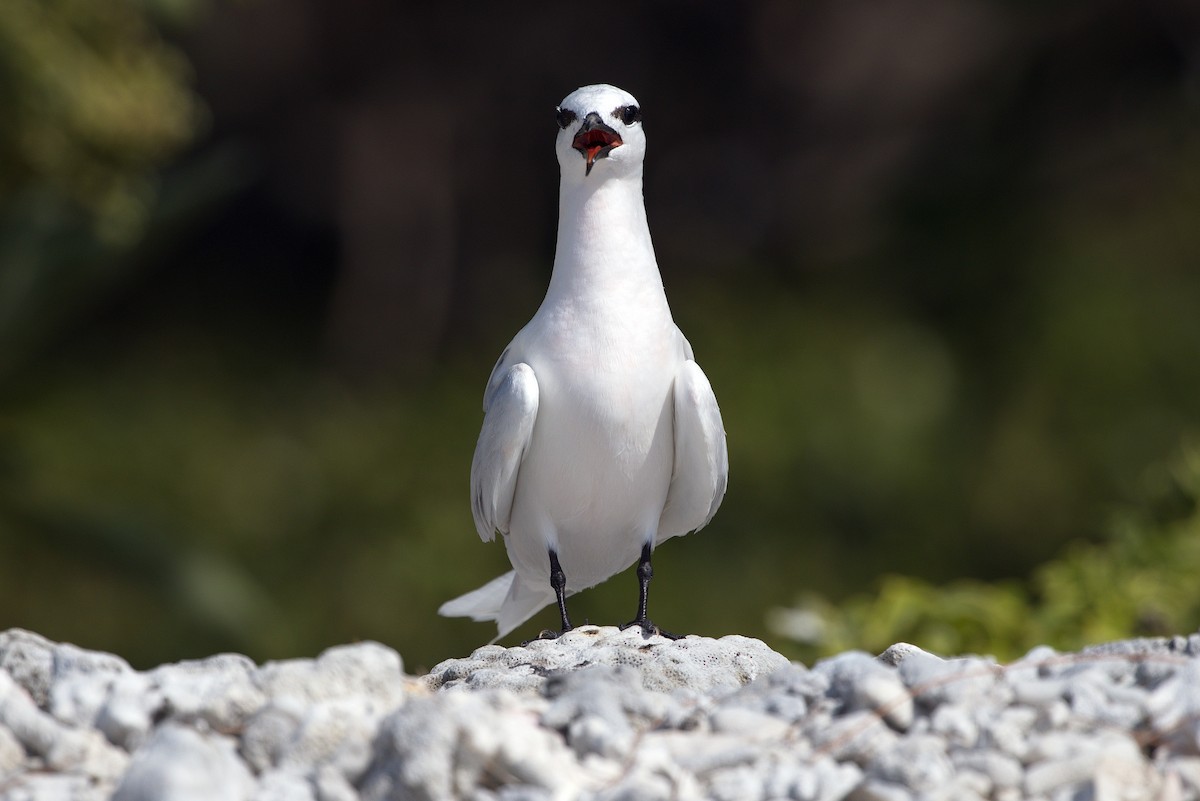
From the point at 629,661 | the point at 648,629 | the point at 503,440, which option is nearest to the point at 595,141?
the point at 503,440

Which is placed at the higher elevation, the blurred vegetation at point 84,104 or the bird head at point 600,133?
the blurred vegetation at point 84,104

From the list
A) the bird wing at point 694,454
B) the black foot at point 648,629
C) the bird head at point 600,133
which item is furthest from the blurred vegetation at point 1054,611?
the bird head at point 600,133

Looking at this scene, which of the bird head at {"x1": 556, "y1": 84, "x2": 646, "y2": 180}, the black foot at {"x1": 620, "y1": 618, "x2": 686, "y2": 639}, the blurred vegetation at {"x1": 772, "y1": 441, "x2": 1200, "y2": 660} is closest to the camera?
the black foot at {"x1": 620, "y1": 618, "x2": 686, "y2": 639}

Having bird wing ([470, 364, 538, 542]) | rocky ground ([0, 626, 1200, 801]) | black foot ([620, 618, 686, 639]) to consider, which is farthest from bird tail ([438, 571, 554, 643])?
rocky ground ([0, 626, 1200, 801])

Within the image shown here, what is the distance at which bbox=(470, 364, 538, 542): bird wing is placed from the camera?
4.77 m

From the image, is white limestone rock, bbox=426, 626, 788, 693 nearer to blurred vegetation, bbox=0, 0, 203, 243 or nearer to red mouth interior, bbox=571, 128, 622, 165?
red mouth interior, bbox=571, 128, 622, 165

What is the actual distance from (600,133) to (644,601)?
140 centimetres

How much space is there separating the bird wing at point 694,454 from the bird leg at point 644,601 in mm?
224

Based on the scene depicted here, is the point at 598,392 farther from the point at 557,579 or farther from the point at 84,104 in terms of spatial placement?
the point at 84,104

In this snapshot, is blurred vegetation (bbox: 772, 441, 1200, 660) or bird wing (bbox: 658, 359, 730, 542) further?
blurred vegetation (bbox: 772, 441, 1200, 660)

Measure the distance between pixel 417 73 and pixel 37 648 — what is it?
36.7ft

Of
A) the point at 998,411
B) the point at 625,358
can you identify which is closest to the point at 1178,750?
the point at 625,358

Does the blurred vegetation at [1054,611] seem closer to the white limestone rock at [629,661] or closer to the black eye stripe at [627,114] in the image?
the white limestone rock at [629,661]

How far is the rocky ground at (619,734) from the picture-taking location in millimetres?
2977
